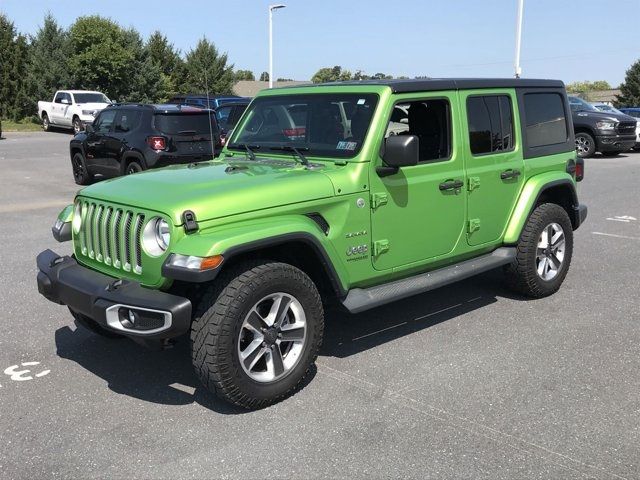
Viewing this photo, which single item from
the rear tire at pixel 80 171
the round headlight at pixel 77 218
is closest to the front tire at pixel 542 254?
the round headlight at pixel 77 218

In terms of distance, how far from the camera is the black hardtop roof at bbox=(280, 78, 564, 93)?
4.51m

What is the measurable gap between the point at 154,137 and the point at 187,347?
23.8 ft

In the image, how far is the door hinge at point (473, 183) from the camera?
4.91 m

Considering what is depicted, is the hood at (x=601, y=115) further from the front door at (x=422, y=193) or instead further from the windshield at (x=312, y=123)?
the windshield at (x=312, y=123)

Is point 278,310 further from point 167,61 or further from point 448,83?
point 167,61

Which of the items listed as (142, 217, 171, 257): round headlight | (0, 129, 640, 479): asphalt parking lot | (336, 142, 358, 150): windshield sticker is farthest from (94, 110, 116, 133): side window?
(142, 217, 171, 257): round headlight

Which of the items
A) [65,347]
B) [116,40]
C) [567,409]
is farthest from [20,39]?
[567,409]

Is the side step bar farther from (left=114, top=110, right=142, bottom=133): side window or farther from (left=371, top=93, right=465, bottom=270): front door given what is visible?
(left=114, top=110, right=142, bottom=133): side window

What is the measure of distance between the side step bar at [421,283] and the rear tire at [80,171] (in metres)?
9.78

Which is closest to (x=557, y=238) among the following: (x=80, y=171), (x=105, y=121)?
(x=105, y=121)

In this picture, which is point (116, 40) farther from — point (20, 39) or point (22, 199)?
point (22, 199)

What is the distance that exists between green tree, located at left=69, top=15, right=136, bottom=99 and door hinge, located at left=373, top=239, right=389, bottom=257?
33379 millimetres

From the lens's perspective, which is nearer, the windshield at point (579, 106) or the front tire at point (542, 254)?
the front tire at point (542, 254)

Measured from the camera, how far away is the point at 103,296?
3562 mm
